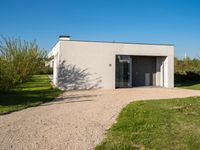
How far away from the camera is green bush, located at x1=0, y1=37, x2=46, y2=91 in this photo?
15722 millimetres

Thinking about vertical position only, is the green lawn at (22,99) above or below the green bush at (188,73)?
below

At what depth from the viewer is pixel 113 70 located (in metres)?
20.6

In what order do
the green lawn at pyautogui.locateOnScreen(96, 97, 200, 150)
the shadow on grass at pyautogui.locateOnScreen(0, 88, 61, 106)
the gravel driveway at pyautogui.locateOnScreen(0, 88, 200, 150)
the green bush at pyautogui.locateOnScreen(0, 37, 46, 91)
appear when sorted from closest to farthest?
the green lawn at pyautogui.locateOnScreen(96, 97, 200, 150), the gravel driveway at pyautogui.locateOnScreen(0, 88, 200, 150), the shadow on grass at pyautogui.locateOnScreen(0, 88, 61, 106), the green bush at pyautogui.locateOnScreen(0, 37, 46, 91)

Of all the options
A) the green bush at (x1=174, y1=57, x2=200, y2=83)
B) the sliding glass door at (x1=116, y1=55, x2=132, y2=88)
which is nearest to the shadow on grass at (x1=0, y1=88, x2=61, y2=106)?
the sliding glass door at (x1=116, y1=55, x2=132, y2=88)

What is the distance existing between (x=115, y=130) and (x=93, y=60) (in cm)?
1384

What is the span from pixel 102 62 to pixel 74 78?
272cm

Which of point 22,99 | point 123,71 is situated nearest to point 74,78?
point 123,71

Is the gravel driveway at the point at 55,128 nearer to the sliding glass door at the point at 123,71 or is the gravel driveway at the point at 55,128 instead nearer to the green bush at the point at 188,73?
the sliding glass door at the point at 123,71

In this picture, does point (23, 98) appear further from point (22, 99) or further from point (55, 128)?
point (55, 128)

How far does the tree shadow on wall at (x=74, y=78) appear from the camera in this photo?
1963 cm

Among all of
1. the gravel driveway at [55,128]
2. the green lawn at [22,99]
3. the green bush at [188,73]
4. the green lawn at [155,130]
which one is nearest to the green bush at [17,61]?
the green lawn at [22,99]

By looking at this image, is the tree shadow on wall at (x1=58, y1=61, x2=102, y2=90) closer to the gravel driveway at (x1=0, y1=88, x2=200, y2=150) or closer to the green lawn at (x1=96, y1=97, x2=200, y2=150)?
the gravel driveway at (x1=0, y1=88, x2=200, y2=150)

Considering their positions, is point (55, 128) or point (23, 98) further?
point (23, 98)

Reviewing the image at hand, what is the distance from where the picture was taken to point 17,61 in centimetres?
1856
